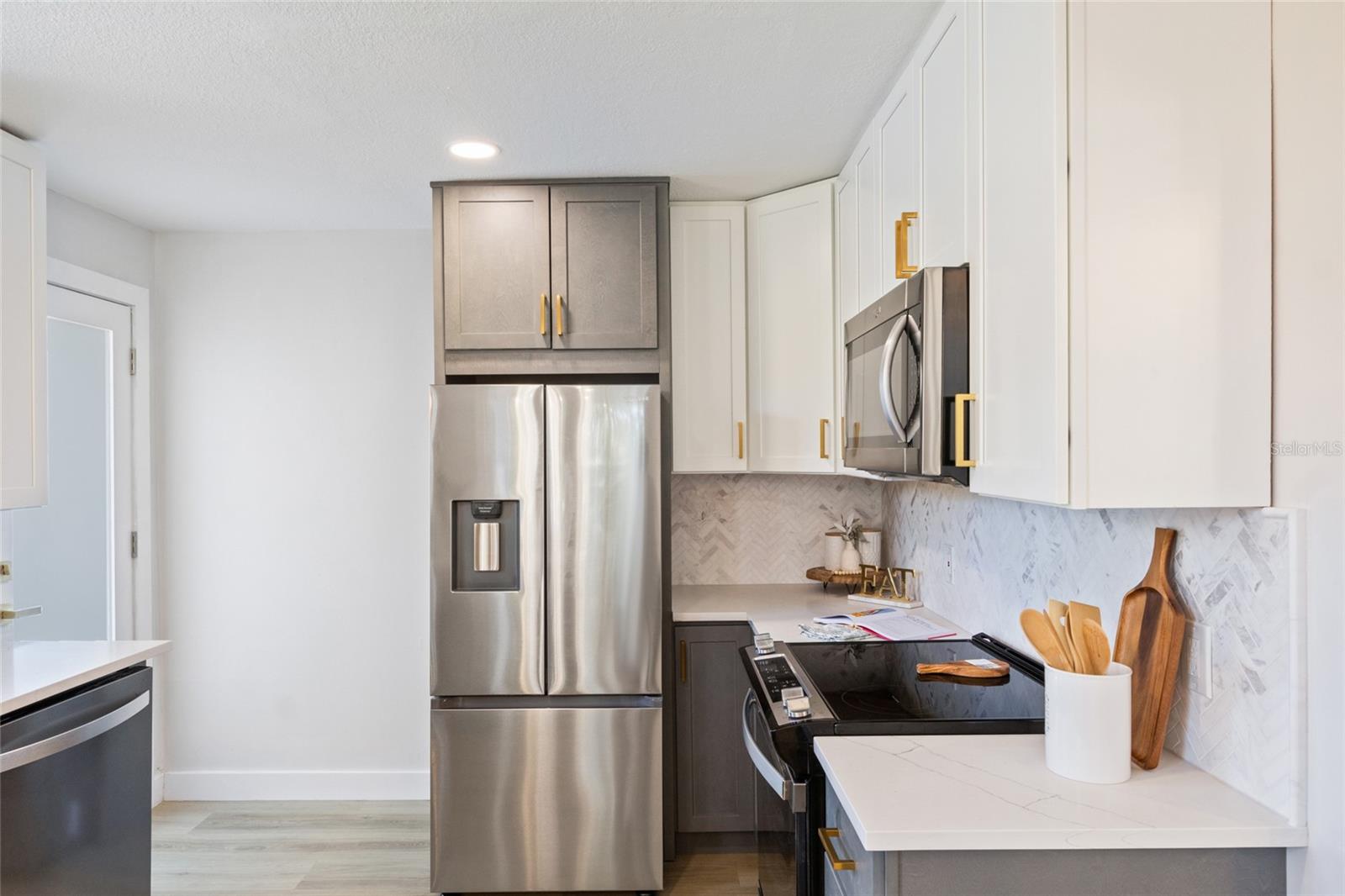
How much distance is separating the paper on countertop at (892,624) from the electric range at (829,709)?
0.10 metres

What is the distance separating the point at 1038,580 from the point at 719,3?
4.97 feet

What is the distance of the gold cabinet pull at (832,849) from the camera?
143cm

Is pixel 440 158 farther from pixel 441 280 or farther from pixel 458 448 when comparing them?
pixel 458 448

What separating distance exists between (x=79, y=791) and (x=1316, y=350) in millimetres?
2699

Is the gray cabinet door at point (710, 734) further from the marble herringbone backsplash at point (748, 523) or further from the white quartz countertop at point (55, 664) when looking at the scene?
the white quartz countertop at point (55, 664)

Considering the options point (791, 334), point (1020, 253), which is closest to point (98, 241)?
point (791, 334)

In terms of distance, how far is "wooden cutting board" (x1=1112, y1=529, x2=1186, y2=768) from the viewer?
138 cm

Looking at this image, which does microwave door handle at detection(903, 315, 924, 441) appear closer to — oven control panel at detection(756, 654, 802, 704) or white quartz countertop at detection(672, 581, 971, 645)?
oven control panel at detection(756, 654, 802, 704)

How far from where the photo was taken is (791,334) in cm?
300

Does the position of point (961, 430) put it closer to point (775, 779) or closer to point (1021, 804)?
point (1021, 804)

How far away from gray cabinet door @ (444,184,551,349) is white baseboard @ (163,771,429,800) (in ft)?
6.38

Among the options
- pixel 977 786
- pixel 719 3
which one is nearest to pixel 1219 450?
pixel 977 786

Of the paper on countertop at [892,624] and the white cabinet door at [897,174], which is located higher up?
the white cabinet door at [897,174]

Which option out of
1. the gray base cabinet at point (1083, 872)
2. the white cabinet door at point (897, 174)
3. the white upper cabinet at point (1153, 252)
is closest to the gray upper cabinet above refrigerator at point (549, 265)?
the white cabinet door at point (897, 174)
